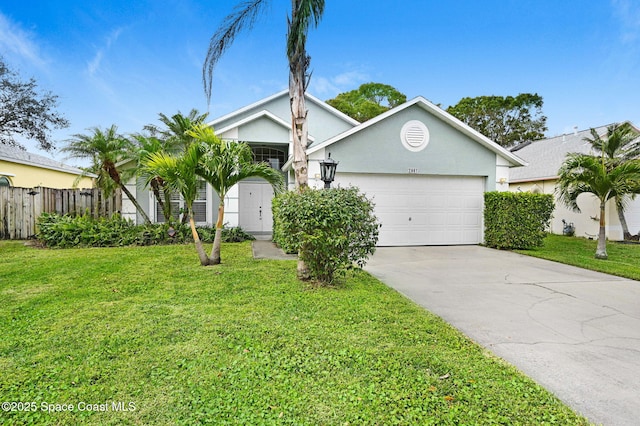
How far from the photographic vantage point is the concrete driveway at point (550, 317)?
2.79 meters

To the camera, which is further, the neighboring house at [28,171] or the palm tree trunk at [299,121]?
the neighboring house at [28,171]

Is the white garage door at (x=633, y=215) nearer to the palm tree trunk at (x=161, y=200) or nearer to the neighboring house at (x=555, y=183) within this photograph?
the neighboring house at (x=555, y=183)

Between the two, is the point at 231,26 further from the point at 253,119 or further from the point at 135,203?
the point at 135,203

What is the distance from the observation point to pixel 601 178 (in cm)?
914

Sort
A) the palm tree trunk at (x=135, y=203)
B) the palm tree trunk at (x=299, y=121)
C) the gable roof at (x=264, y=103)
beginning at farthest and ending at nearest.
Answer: the gable roof at (x=264, y=103) → the palm tree trunk at (x=135, y=203) → the palm tree trunk at (x=299, y=121)

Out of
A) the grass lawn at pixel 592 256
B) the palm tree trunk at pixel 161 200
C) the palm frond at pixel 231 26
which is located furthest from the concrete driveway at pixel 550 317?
the palm tree trunk at pixel 161 200

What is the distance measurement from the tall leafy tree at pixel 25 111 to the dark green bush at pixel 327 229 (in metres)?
14.6

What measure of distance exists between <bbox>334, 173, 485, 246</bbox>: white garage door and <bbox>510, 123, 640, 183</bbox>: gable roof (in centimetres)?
623

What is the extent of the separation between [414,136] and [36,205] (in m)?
13.5

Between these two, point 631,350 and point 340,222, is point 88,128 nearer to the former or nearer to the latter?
point 340,222

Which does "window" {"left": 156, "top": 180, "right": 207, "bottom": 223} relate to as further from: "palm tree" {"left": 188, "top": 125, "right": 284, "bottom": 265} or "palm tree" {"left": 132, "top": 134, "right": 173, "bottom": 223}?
"palm tree" {"left": 188, "top": 125, "right": 284, "bottom": 265}

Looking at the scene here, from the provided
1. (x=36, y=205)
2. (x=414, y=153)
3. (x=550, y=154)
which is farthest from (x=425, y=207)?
(x=36, y=205)

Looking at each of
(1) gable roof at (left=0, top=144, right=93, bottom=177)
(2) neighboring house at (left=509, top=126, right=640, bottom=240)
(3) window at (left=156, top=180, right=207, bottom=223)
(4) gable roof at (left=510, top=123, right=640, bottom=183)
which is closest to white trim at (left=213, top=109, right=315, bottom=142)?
(3) window at (left=156, top=180, right=207, bottom=223)

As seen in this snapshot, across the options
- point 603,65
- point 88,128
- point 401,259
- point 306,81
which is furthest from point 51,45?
point 603,65
